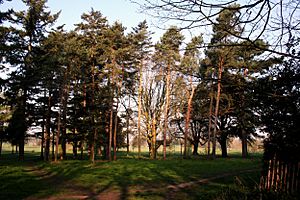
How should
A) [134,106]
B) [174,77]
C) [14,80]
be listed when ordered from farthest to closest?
[134,106]
[174,77]
[14,80]

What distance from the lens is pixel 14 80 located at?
29266 millimetres

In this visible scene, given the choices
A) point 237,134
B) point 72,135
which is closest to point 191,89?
point 237,134

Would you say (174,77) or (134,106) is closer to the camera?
(174,77)

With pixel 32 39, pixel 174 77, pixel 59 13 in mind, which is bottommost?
pixel 174 77

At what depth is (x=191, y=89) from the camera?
1323 inches

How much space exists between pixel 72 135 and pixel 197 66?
15535 mm

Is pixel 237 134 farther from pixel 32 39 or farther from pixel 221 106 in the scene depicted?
pixel 32 39

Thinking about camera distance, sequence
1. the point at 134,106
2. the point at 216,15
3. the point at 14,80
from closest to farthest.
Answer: the point at 216,15 < the point at 14,80 < the point at 134,106

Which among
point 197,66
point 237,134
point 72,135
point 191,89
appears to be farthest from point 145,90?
point 237,134

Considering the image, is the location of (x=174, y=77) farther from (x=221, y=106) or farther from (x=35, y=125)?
(x=35, y=125)

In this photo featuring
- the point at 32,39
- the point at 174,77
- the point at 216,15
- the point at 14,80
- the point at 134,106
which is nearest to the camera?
the point at 216,15

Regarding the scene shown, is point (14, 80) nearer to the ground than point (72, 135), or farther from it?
farther from it

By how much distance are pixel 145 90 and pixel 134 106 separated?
114 inches

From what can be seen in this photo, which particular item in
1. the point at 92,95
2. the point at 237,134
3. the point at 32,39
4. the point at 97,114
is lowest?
the point at 237,134
